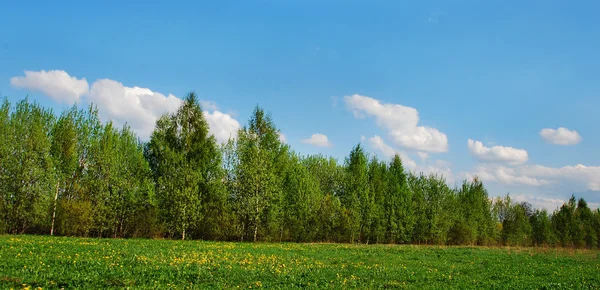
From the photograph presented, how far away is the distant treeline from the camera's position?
4078cm

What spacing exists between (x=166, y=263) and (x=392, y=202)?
46323 mm

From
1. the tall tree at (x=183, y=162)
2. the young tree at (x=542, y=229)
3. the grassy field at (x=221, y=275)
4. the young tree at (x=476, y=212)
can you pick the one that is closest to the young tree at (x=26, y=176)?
the tall tree at (x=183, y=162)

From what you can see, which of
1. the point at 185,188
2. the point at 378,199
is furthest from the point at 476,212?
the point at 185,188

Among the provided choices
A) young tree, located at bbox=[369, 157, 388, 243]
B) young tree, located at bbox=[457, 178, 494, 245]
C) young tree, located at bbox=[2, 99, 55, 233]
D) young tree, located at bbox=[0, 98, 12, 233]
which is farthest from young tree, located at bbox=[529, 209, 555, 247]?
young tree, located at bbox=[0, 98, 12, 233]

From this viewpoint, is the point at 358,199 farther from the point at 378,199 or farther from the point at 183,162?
the point at 183,162

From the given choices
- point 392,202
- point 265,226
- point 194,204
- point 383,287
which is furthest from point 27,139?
point 392,202

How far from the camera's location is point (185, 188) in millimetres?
44781

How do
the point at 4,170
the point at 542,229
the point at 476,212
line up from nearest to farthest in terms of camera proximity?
the point at 4,170
the point at 476,212
the point at 542,229

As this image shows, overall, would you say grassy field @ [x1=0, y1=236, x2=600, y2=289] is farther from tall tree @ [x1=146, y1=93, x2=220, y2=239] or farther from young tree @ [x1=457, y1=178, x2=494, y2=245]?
young tree @ [x1=457, y1=178, x2=494, y2=245]

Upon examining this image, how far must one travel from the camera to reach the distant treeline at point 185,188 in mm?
40781

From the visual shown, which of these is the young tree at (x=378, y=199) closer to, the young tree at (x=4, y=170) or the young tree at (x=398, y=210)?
the young tree at (x=398, y=210)

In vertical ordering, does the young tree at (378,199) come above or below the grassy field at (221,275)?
above

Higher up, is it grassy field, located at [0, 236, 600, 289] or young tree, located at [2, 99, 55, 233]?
young tree, located at [2, 99, 55, 233]

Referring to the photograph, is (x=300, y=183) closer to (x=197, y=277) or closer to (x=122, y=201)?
(x=122, y=201)
